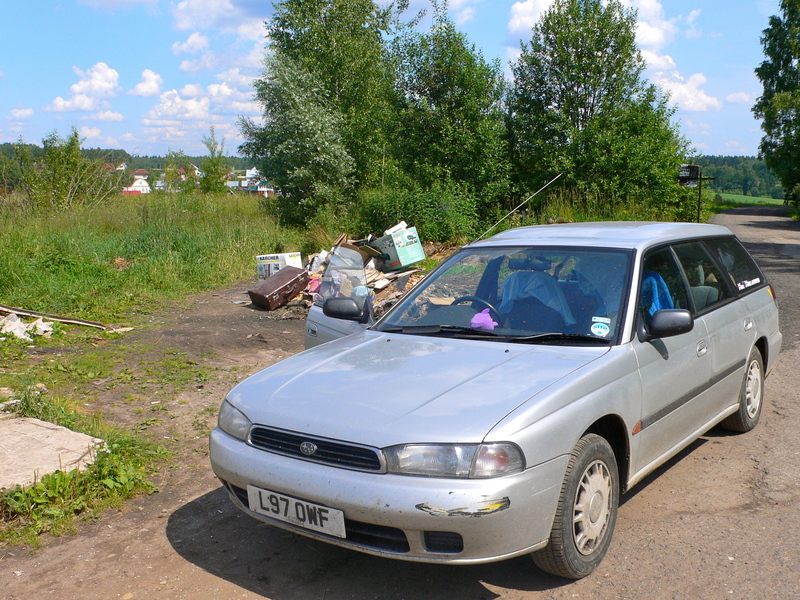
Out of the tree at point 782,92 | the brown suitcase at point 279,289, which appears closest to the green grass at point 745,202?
the tree at point 782,92

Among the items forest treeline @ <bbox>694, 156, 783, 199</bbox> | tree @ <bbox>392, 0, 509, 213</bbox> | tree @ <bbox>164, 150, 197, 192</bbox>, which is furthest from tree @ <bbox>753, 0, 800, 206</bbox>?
forest treeline @ <bbox>694, 156, 783, 199</bbox>

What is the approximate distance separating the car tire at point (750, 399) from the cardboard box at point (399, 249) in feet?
26.7

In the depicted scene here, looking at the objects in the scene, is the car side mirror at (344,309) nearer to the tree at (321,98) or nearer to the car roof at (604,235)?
the car roof at (604,235)

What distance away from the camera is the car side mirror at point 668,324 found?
3584 mm

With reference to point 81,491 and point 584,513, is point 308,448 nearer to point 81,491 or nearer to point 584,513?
point 584,513

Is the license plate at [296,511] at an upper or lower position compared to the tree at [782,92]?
lower

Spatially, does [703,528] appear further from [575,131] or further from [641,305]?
[575,131]

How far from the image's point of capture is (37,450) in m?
4.48

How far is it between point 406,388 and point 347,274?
7.13 m

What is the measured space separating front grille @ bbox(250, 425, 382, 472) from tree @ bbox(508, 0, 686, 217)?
18.6 m

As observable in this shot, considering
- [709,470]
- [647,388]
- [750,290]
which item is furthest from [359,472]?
[750,290]

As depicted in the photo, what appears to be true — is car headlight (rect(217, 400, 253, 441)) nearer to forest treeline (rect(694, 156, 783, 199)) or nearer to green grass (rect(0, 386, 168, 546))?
green grass (rect(0, 386, 168, 546))

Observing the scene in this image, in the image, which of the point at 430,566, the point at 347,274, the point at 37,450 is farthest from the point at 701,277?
the point at 347,274

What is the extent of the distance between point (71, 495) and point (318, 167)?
20.3m
